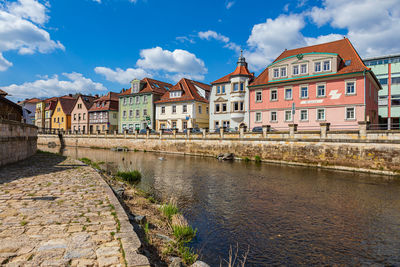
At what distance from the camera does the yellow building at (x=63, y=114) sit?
6738cm

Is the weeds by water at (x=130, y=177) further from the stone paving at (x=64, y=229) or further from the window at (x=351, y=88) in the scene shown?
the window at (x=351, y=88)

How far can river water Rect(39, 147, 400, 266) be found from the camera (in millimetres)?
6449

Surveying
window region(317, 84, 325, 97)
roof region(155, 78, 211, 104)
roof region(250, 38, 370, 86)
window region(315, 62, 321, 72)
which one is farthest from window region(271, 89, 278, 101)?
roof region(155, 78, 211, 104)

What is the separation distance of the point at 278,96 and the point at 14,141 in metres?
28.3

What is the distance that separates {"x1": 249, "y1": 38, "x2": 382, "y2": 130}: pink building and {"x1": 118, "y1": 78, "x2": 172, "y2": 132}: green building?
2228 centimetres

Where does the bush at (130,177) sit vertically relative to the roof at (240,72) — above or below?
below

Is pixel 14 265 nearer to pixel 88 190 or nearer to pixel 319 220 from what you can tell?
pixel 88 190

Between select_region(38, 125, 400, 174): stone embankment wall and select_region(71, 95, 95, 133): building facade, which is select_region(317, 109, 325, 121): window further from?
select_region(71, 95, 95, 133): building facade

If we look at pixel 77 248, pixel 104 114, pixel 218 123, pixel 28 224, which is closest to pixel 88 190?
pixel 28 224

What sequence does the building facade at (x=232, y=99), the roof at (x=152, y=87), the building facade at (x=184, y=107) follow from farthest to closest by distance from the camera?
the roof at (x=152, y=87) < the building facade at (x=184, y=107) < the building facade at (x=232, y=99)

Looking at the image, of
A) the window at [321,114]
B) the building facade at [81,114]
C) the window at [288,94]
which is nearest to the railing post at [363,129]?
the window at [321,114]

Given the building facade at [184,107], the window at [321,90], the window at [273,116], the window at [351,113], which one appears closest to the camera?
the window at [351,113]

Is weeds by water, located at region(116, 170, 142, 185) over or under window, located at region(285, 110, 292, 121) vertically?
under

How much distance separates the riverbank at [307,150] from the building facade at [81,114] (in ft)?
103
